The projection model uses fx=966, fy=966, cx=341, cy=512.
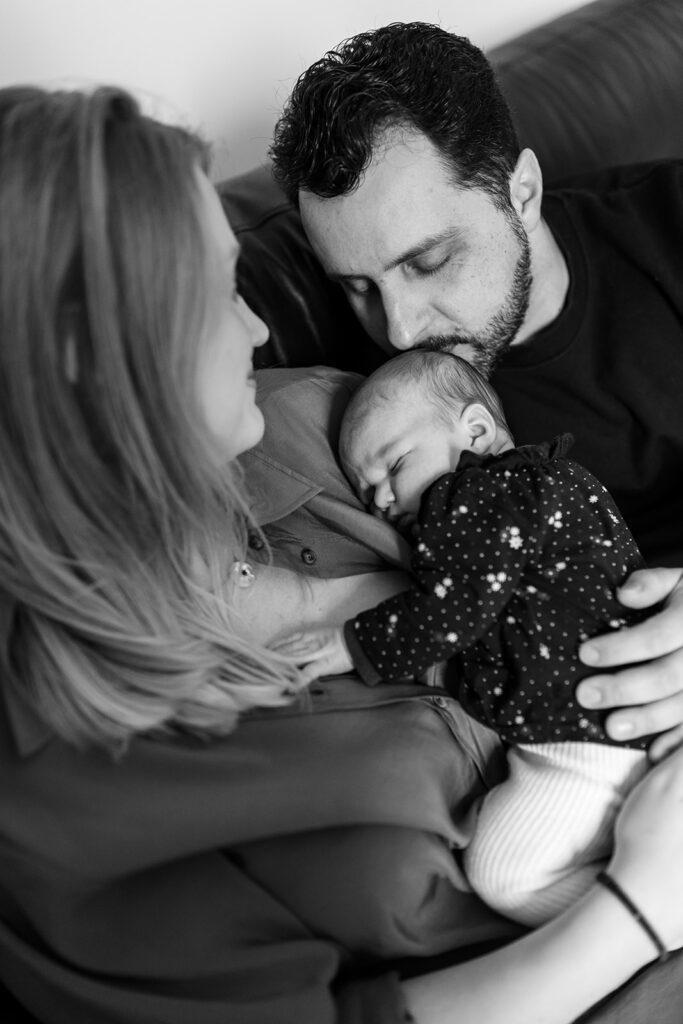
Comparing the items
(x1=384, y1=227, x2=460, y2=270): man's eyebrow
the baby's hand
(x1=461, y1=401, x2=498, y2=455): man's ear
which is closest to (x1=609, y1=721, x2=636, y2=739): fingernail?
the baby's hand

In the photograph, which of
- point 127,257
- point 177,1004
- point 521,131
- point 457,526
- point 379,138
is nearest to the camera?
point 127,257

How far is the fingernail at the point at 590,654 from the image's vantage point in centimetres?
124

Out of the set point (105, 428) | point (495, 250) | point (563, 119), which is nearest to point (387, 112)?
point (495, 250)

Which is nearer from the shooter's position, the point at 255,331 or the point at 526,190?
the point at 255,331

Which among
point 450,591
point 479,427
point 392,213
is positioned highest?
point 392,213

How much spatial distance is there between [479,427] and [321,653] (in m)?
0.46

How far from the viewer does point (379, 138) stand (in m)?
1.62

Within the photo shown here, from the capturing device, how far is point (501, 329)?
5.84 ft

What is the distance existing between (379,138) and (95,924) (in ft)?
4.15

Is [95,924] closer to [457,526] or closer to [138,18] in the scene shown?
[457,526]

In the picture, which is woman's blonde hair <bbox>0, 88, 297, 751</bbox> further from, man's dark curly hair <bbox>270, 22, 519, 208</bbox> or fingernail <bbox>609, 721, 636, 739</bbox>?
man's dark curly hair <bbox>270, 22, 519, 208</bbox>

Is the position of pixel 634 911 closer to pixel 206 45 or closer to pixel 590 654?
pixel 590 654

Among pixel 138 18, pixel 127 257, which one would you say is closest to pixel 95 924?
pixel 127 257

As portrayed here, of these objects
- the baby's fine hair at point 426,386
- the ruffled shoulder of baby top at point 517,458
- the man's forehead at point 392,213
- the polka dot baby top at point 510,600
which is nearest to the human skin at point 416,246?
the man's forehead at point 392,213
